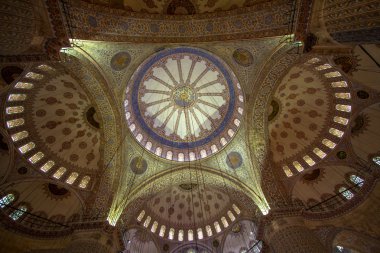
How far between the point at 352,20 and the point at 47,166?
13121 millimetres

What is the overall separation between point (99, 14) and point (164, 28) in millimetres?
2416

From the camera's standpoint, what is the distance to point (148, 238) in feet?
47.2

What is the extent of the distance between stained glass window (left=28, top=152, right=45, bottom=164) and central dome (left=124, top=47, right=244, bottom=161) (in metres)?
4.47

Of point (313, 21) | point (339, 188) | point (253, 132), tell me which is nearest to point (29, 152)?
point (253, 132)

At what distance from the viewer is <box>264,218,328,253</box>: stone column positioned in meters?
7.48

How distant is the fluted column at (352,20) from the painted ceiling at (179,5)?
2.90 m

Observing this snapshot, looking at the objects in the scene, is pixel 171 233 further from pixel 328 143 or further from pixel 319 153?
pixel 328 143

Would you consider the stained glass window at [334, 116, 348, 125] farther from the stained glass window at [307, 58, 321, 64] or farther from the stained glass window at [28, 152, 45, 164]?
the stained glass window at [28, 152, 45, 164]

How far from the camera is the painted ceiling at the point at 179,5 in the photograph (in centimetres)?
782

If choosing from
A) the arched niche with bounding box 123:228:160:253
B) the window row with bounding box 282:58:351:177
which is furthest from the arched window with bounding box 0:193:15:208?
the window row with bounding box 282:58:351:177

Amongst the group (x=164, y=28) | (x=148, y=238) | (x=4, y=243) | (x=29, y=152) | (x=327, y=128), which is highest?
(x=164, y=28)

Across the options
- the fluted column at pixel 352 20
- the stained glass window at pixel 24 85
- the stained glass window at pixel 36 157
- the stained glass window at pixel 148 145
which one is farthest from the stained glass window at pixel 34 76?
the fluted column at pixel 352 20

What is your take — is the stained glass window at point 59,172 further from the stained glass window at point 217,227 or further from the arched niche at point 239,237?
the arched niche at point 239,237

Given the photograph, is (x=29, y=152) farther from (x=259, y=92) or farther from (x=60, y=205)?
(x=259, y=92)
